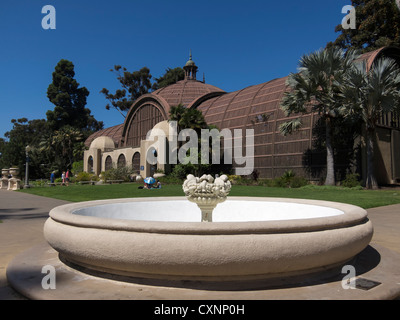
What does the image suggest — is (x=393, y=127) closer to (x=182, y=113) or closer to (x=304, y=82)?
(x=304, y=82)

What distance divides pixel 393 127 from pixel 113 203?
24856mm

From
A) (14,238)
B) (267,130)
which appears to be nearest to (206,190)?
(14,238)

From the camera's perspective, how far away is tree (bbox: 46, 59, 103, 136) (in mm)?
64438

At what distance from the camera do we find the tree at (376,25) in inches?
1202

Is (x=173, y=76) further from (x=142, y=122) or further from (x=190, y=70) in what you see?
(x=142, y=122)

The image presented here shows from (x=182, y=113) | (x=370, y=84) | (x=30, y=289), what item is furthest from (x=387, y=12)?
(x=30, y=289)

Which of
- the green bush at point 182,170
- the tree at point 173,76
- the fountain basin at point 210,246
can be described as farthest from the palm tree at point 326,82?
the tree at point 173,76

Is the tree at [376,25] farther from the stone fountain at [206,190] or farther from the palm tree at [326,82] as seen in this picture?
the stone fountain at [206,190]

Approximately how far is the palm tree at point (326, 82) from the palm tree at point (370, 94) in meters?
0.81

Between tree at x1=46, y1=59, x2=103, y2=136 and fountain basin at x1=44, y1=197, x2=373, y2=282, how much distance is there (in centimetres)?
6509

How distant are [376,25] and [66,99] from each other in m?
57.0

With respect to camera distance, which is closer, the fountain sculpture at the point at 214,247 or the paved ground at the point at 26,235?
the fountain sculpture at the point at 214,247

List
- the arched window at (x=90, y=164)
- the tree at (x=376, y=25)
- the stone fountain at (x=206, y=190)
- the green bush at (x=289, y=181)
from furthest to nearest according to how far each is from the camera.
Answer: the arched window at (x=90, y=164)
the tree at (x=376, y=25)
the green bush at (x=289, y=181)
the stone fountain at (x=206, y=190)

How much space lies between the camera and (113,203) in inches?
249
